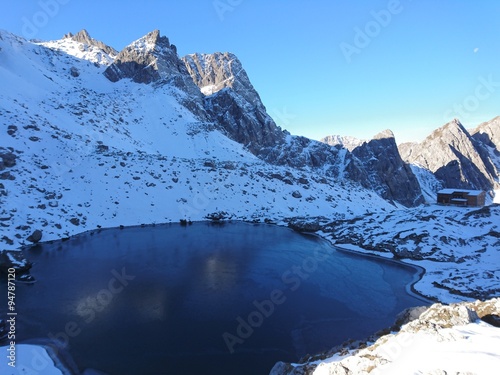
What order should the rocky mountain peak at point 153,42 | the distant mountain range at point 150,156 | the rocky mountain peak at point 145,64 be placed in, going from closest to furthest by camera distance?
the distant mountain range at point 150,156
the rocky mountain peak at point 145,64
the rocky mountain peak at point 153,42

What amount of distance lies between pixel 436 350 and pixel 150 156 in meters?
88.2

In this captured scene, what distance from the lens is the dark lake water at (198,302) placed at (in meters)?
22.4

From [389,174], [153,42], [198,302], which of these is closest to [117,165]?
[198,302]

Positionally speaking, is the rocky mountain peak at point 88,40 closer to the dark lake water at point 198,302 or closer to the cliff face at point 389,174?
the cliff face at point 389,174

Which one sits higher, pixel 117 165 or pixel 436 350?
pixel 117 165

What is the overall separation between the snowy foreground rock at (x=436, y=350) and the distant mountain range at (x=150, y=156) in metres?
51.3

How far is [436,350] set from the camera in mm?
13016

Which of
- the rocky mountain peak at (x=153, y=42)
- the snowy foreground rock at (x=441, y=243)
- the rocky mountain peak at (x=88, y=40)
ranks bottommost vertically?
the snowy foreground rock at (x=441, y=243)

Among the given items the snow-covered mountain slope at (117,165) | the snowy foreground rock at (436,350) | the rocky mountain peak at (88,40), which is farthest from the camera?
the rocky mountain peak at (88,40)

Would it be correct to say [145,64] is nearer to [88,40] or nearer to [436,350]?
[88,40]

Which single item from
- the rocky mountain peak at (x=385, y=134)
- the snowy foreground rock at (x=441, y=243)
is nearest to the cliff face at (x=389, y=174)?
the rocky mountain peak at (x=385, y=134)

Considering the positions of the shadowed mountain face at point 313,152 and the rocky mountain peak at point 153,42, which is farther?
the rocky mountain peak at point 153,42

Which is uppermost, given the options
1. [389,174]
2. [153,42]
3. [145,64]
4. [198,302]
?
[153,42]

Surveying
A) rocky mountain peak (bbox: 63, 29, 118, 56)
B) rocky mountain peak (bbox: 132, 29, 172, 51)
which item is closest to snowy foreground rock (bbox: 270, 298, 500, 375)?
rocky mountain peak (bbox: 132, 29, 172, 51)
